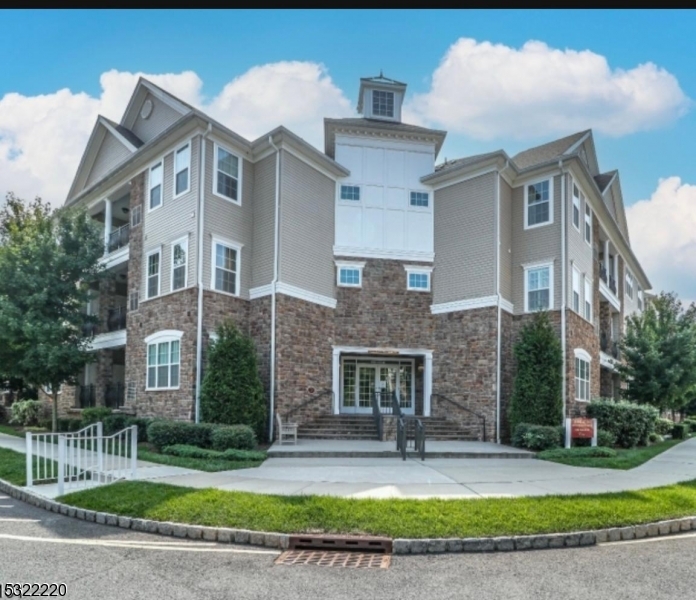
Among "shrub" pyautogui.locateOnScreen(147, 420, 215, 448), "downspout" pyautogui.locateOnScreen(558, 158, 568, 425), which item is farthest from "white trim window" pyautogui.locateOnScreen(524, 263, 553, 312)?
"shrub" pyautogui.locateOnScreen(147, 420, 215, 448)

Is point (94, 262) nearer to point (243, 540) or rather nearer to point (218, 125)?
point (218, 125)

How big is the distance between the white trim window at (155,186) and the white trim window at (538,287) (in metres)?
13.0

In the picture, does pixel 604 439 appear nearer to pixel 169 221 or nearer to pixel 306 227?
pixel 306 227

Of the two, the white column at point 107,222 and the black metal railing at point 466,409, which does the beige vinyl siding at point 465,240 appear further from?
the white column at point 107,222

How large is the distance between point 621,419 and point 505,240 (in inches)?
277

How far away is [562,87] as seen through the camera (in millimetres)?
5691

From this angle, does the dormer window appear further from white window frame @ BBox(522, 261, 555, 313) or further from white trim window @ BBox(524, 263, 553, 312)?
white trim window @ BBox(524, 263, 553, 312)

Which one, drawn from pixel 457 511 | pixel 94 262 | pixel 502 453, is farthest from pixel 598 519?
pixel 94 262

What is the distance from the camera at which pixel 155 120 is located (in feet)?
74.1

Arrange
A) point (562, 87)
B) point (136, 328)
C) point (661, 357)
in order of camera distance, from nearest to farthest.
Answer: point (562, 87), point (136, 328), point (661, 357)

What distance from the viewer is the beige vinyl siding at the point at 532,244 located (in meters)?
20.8

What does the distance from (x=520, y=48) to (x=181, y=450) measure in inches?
505

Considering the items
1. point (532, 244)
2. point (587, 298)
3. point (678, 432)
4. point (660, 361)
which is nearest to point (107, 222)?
point (532, 244)

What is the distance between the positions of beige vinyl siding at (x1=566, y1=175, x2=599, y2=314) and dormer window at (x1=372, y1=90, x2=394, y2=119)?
8.00 m
